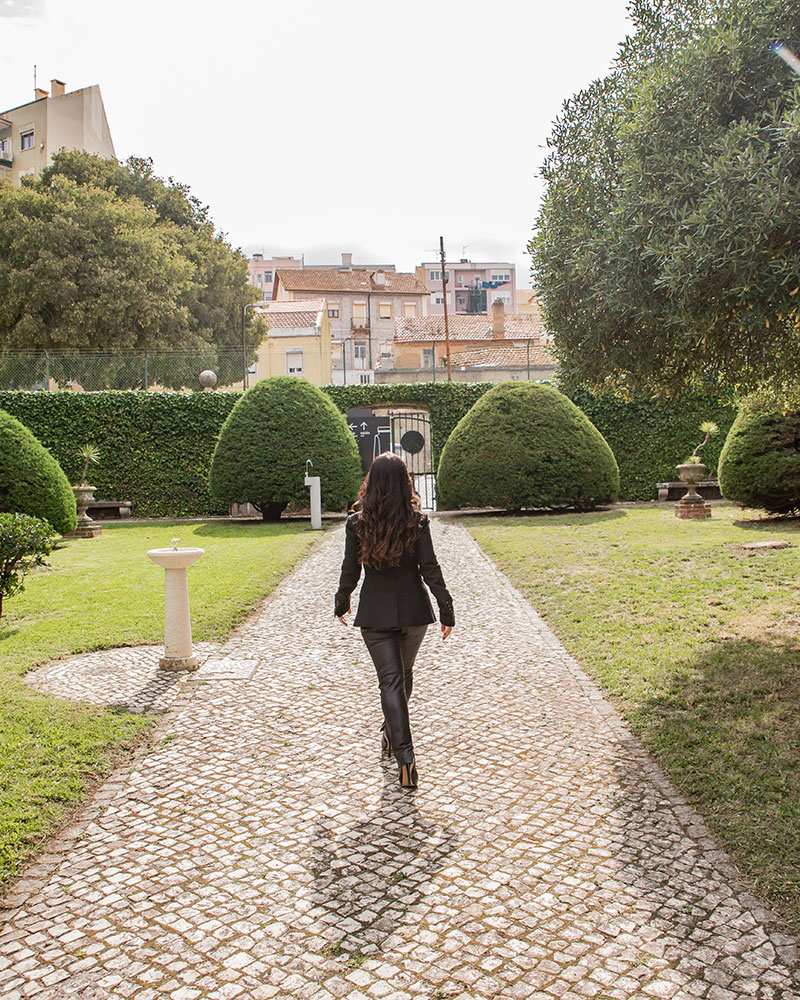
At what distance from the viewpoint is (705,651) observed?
19.8ft

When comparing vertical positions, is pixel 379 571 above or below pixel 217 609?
above

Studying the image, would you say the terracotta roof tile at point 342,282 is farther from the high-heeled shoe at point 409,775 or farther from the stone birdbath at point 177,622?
the high-heeled shoe at point 409,775

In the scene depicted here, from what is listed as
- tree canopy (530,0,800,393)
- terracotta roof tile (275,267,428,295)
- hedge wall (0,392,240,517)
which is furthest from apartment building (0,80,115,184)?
tree canopy (530,0,800,393)

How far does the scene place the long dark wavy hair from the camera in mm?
4016

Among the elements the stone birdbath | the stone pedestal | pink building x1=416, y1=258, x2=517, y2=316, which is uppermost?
pink building x1=416, y1=258, x2=517, y2=316

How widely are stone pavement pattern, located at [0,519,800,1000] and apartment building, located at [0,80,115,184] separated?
137ft

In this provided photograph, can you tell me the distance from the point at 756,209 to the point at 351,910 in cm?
408

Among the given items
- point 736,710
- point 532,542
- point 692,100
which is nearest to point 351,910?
point 736,710

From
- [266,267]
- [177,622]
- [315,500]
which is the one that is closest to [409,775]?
[177,622]

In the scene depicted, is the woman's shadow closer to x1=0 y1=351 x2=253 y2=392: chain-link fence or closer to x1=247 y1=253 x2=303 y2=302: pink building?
x1=0 y1=351 x2=253 y2=392: chain-link fence

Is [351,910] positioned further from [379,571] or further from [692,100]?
[692,100]

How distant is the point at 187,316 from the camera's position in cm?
2950

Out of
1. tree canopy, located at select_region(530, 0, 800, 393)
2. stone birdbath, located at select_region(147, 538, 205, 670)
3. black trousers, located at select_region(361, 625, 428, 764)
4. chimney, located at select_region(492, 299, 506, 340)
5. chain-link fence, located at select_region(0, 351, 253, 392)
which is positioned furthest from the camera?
chimney, located at select_region(492, 299, 506, 340)

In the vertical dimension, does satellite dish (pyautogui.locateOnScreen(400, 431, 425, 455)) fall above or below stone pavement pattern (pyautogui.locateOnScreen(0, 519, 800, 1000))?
above
